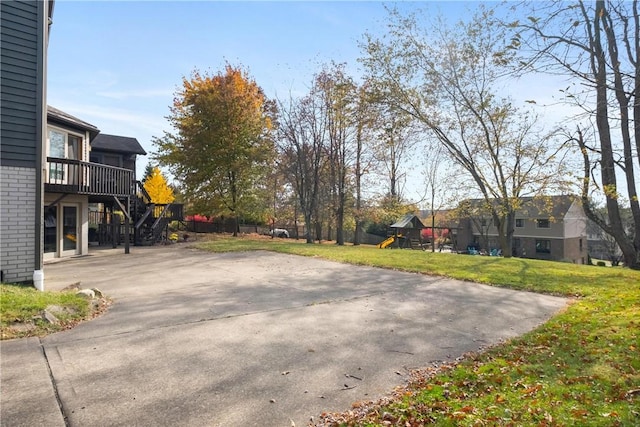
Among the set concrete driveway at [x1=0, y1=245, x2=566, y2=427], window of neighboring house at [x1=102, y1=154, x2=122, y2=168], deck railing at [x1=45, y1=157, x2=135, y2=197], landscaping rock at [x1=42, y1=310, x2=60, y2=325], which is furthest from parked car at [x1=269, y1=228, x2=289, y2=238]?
landscaping rock at [x1=42, y1=310, x2=60, y2=325]

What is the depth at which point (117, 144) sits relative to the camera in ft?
94.5

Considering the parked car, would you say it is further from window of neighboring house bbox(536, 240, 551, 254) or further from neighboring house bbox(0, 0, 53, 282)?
window of neighboring house bbox(536, 240, 551, 254)

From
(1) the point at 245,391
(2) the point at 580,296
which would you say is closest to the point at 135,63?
(1) the point at 245,391

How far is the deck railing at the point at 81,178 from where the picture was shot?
477 inches

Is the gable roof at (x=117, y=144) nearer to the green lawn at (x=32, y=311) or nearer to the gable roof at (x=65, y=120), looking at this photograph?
the gable roof at (x=65, y=120)

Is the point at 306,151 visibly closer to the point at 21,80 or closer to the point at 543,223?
the point at 21,80

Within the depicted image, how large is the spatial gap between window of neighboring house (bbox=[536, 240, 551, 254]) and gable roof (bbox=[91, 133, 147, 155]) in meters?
42.1

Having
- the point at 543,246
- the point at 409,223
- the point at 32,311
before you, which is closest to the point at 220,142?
the point at 409,223

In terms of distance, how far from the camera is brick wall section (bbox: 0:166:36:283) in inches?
259

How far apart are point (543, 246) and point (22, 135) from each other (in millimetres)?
46391

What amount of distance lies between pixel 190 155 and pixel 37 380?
23.0m

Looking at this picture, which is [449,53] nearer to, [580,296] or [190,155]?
[580,296]

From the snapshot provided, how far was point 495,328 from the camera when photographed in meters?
5.47

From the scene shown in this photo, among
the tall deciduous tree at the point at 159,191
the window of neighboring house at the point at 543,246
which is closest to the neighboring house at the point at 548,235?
the window of neighboring house at the point at 543,246
